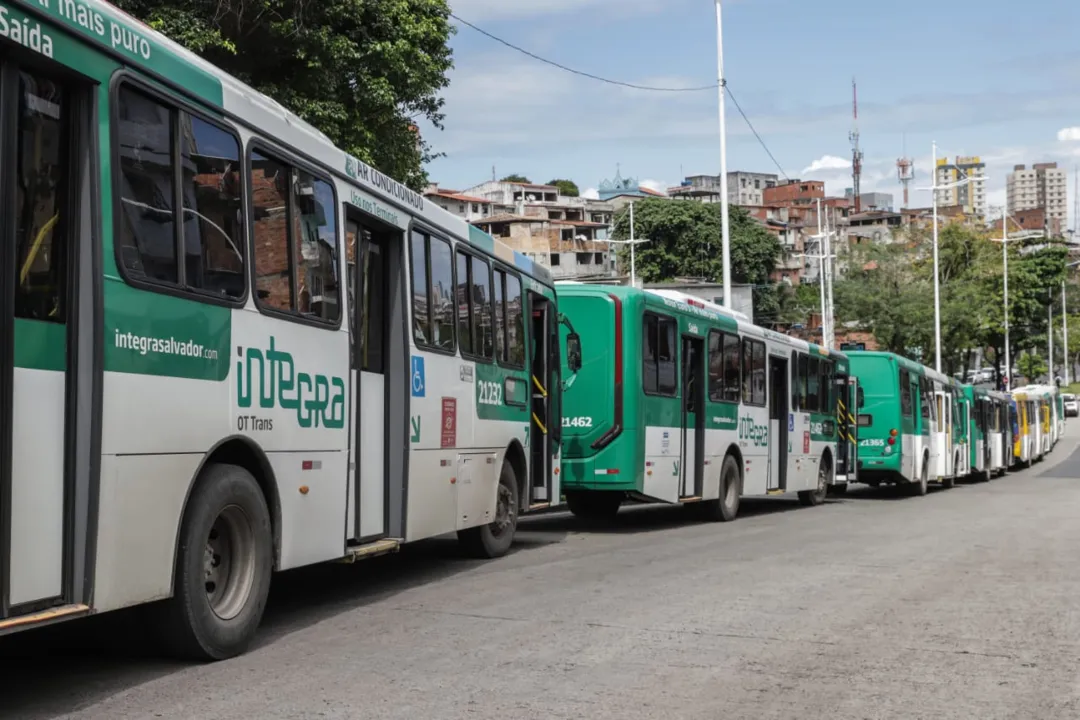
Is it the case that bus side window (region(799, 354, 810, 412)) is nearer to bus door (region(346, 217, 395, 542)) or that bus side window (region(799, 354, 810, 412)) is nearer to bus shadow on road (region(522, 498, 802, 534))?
bus shadow on road (region(522, 498, 802, 534))

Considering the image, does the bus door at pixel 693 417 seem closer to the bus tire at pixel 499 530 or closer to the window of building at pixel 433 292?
the bus tire at pixel 499 530

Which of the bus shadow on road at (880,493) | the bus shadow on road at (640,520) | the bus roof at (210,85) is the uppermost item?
the bus roof at (210,85)

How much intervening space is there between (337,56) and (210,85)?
48.2 feet

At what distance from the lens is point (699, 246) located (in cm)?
9019

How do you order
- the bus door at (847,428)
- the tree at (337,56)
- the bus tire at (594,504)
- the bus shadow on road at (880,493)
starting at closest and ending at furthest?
1. the bus tire at (594,504)
2. the tree at (337,56)
3. the bus door at (847,428)
4. the bus shadow on road at (880,493)

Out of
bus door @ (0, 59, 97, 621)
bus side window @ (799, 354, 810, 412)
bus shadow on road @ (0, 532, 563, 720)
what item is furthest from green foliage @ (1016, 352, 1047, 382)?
bus door @ (0, 59, 97, 621)

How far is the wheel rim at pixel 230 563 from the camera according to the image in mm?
7262

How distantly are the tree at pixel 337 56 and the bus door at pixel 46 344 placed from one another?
14862mm

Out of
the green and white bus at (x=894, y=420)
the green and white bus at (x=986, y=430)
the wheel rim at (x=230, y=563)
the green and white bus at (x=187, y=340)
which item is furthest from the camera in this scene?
the green and white bus at (x=986, y=430)

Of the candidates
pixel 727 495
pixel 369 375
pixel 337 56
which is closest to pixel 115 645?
pixel 369 375

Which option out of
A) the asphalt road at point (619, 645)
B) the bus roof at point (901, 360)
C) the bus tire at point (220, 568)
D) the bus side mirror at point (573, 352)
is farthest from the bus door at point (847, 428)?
the bus tire at point (220, 568)

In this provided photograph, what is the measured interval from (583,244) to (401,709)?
107 metres

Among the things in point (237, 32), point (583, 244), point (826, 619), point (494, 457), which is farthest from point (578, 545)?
point (583, 244)

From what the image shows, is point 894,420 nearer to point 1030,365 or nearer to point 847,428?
point 847,428
